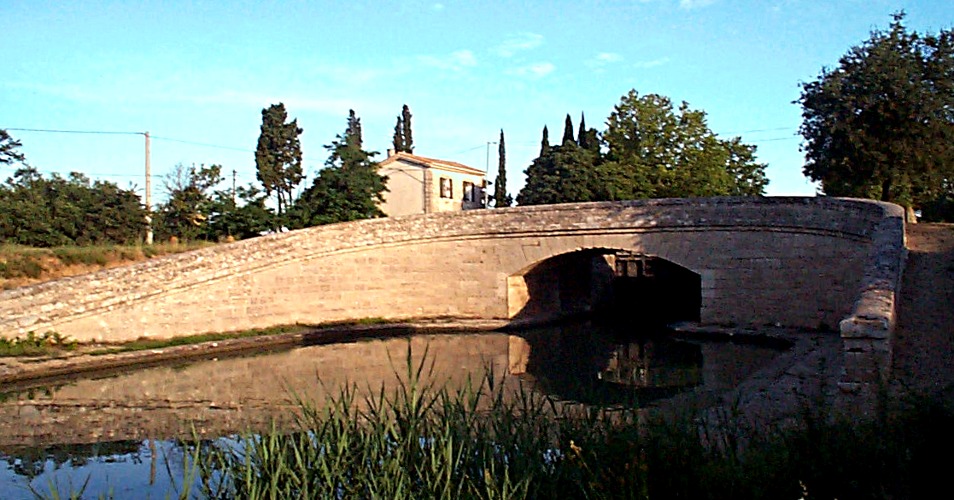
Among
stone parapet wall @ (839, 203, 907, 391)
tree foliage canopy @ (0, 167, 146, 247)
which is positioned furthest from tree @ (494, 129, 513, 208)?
stone parapet wall @ (839, 203, 907, 391)

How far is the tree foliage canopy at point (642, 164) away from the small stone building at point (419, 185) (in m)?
3.29

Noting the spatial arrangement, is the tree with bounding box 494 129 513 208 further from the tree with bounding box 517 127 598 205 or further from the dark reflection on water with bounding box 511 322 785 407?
→ the dark reflection on water with bounding box 511 322 785 407

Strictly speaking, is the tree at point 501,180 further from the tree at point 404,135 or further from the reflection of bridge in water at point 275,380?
the reflection of bridge in water at point 275,380

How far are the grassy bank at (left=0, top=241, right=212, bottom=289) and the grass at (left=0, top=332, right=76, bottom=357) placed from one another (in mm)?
3009

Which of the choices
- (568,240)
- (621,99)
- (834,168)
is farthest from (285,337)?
(621,99)

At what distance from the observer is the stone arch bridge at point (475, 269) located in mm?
15055

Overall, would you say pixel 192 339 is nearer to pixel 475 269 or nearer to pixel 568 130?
pixel 475 269

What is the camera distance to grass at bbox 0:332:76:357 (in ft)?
44.8

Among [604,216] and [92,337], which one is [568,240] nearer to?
[604,216]

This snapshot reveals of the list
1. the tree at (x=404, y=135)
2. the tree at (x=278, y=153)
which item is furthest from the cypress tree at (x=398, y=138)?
the tree at (x=278, y=153)

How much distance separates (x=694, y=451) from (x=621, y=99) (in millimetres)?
30700

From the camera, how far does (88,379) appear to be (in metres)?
13.0

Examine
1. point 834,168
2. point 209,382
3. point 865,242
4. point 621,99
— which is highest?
point 621,99

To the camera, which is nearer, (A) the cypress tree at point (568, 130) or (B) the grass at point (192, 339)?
(B) the grass at point (192, 339)
